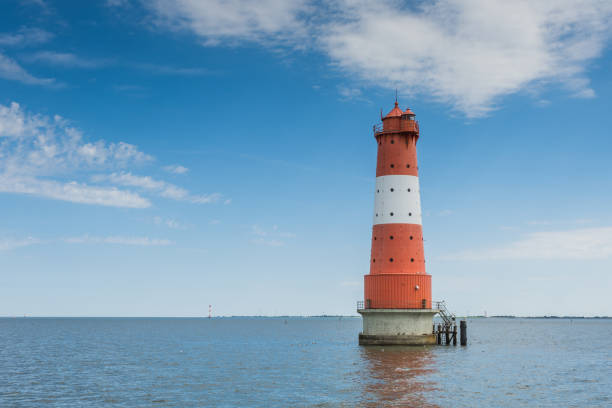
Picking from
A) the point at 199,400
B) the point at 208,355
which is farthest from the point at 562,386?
the point at 208,355

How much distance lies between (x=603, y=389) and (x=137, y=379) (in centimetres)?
2756

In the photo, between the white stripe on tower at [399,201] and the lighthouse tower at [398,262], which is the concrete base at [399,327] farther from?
the white stripe on tower at [399,201]

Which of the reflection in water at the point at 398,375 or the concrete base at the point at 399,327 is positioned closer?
the reflection in water at the point at 398,375

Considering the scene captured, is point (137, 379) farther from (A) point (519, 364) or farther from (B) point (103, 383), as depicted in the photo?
(A) point (519, 364)

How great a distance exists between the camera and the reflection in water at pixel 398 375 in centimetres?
2864

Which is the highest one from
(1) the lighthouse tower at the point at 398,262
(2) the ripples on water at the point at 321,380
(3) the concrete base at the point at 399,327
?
(1) the lighthouse tower at the point at 398,262

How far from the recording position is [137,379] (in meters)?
38.0

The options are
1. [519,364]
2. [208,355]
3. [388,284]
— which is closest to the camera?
[519,364]

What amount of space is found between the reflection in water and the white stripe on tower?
1052cm

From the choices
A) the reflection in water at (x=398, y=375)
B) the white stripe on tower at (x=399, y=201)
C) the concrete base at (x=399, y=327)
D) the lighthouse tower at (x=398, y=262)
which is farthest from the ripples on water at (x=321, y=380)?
the white stripe on tower at (x=399, y=201)

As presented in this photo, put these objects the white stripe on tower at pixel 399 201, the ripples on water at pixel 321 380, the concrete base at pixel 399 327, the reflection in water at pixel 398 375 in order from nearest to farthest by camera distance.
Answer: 1. the reflection in water at pixel 398 375
2. the ripples on water at pixel 321 380
3. the concrete base at pixel 399 327
4. the white stripe on tower at pixel 399 201

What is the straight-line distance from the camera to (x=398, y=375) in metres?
35.7

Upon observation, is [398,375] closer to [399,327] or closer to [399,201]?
[399,327]

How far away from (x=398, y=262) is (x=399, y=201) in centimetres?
501
